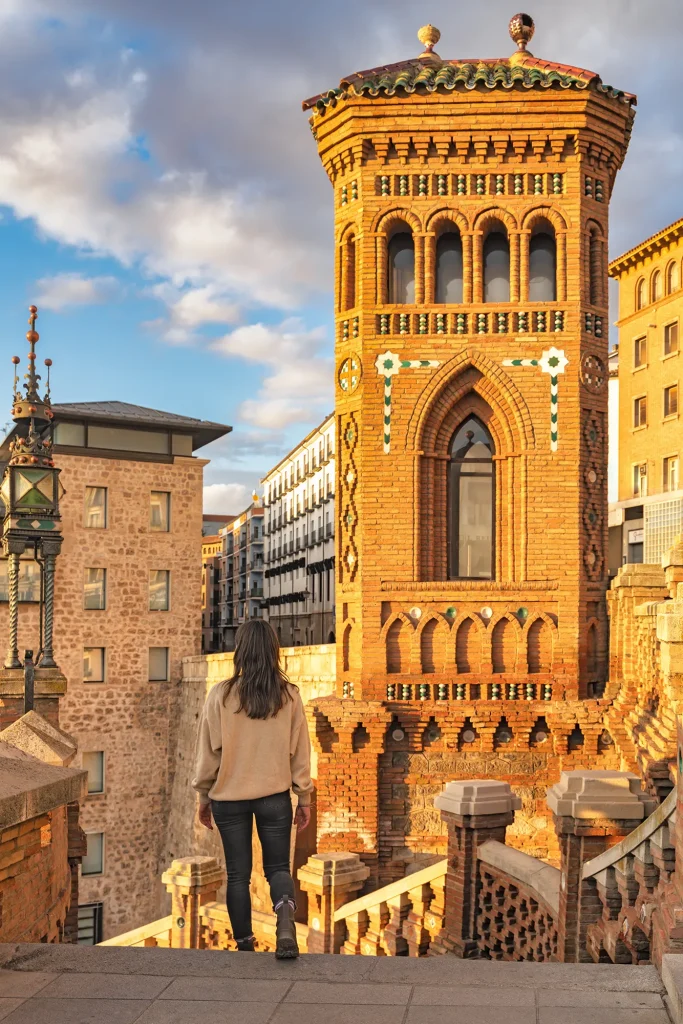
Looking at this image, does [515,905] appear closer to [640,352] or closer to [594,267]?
[594,267]

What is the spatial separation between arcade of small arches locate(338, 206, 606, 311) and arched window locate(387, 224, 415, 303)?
0.01 meters

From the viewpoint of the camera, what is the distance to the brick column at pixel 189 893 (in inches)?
585

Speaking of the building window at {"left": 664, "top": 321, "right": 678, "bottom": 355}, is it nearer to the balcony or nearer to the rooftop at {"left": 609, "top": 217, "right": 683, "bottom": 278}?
the rooftop at {"left": 609, "top": 217, "right": 683, "bottom": 278}

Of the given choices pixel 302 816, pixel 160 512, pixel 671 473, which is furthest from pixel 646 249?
pixel 302 816

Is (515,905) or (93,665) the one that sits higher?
(93,665)

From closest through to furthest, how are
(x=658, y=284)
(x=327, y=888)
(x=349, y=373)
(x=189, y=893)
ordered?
(x=327, y=888) < (x=189, y=893) < (x=349, y=373) < (x=658, y=284)

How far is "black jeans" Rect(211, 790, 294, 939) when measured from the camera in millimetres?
5293

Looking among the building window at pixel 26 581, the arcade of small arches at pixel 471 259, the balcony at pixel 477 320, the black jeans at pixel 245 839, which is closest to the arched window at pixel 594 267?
the arcade of small arches at pixel 471 259

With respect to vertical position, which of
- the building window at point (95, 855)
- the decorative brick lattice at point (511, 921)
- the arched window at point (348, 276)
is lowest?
the building window at point (95, 855)

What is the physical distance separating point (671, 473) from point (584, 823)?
35.9m

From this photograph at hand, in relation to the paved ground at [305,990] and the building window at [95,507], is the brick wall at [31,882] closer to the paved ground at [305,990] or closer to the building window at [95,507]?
the paved ground at [305,990]

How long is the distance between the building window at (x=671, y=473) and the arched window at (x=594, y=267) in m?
26.1

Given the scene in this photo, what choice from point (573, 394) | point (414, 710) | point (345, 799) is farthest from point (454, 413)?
point (345, 799)

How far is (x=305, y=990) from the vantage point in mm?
4098
